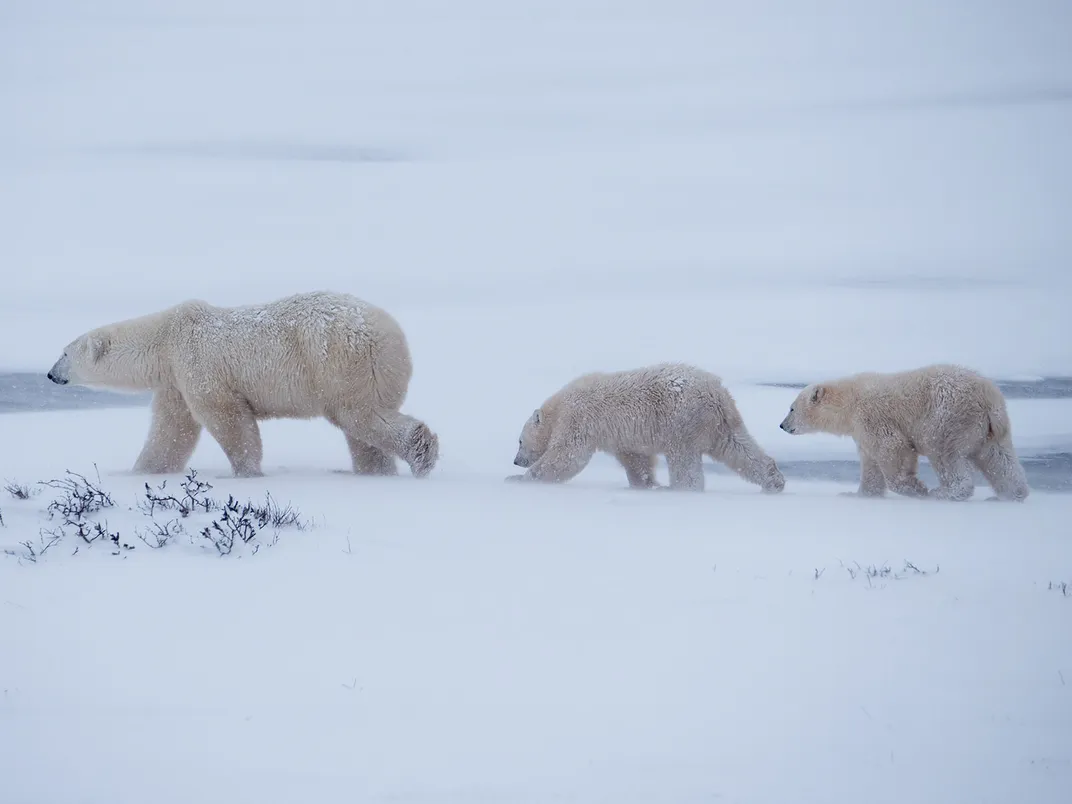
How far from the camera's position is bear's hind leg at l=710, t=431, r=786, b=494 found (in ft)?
25.0

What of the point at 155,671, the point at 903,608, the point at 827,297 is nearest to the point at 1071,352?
the point at 827,297

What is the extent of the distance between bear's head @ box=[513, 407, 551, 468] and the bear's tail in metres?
3.22

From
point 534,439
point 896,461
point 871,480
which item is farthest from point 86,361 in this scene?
point 896,461

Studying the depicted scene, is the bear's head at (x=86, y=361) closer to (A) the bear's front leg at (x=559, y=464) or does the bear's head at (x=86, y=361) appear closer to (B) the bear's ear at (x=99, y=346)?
(B) the bear's ear at (x=99, y=346)

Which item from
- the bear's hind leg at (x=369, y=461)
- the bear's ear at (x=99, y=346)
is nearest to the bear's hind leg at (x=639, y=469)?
the bear's hind leg at (x=369, y=461)

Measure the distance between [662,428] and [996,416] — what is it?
7.52ft

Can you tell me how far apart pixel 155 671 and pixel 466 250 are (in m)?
18.6

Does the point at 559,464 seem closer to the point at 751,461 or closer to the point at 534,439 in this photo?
the point at 534,439

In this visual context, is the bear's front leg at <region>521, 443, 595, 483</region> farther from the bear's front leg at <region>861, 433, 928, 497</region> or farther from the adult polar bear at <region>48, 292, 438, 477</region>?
the bear's front leg at <region>861, 433, 928, 497</region>

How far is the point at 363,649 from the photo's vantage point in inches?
140

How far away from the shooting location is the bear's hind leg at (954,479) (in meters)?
7.09

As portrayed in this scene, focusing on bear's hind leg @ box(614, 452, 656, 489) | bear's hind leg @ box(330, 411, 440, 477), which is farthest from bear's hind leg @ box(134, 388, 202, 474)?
bear's hind leg @ box(614, 452, 656, 489)

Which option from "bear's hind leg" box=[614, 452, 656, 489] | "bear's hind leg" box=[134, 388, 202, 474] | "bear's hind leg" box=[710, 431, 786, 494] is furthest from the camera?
"bear's hind leg" box=[614, 452, 656, 489]

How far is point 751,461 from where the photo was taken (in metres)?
7.62
